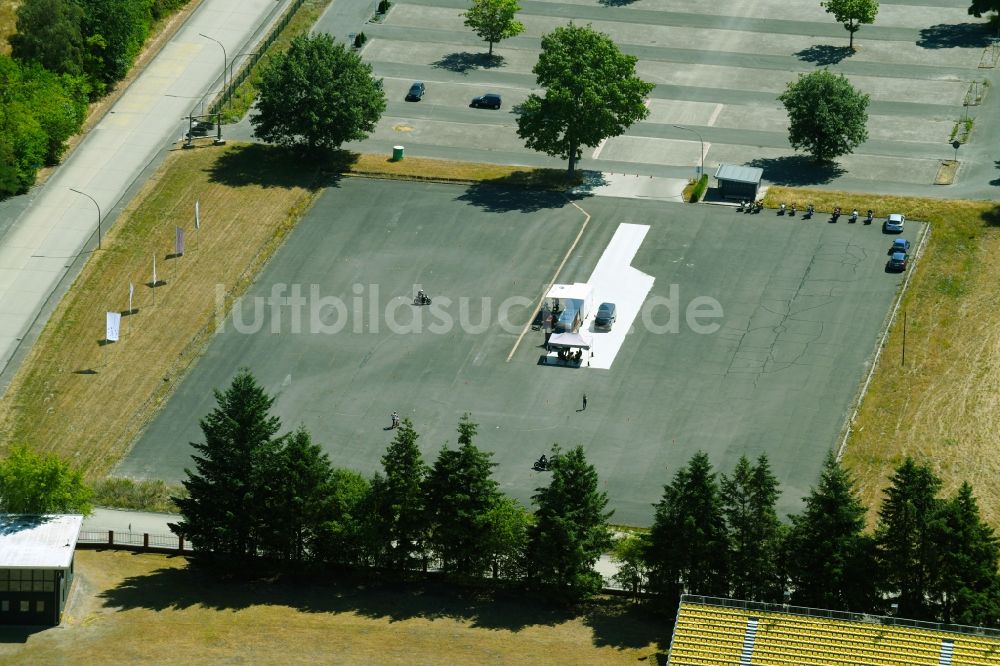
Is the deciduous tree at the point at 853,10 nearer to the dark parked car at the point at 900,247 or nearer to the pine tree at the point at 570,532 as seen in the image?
the dark parked car at the point at 900,247

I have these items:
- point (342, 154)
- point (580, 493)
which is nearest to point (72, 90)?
point (342, 154)

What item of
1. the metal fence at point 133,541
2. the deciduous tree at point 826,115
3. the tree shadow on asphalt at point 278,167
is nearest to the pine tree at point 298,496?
the metal fence at point 133,541

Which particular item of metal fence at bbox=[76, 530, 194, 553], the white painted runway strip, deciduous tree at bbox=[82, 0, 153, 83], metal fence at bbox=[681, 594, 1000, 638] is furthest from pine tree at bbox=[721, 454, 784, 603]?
deciduous tree at bbox=[82, 0, 153, 83]

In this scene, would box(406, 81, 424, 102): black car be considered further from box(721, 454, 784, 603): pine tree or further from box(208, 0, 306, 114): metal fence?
box(721, 454, 784, 603): pine tree

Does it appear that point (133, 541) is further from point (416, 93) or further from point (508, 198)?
point (416, 93)

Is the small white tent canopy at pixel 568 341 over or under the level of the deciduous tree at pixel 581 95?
under

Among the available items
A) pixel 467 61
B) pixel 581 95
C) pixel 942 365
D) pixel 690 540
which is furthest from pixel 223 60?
pixel 690 540
